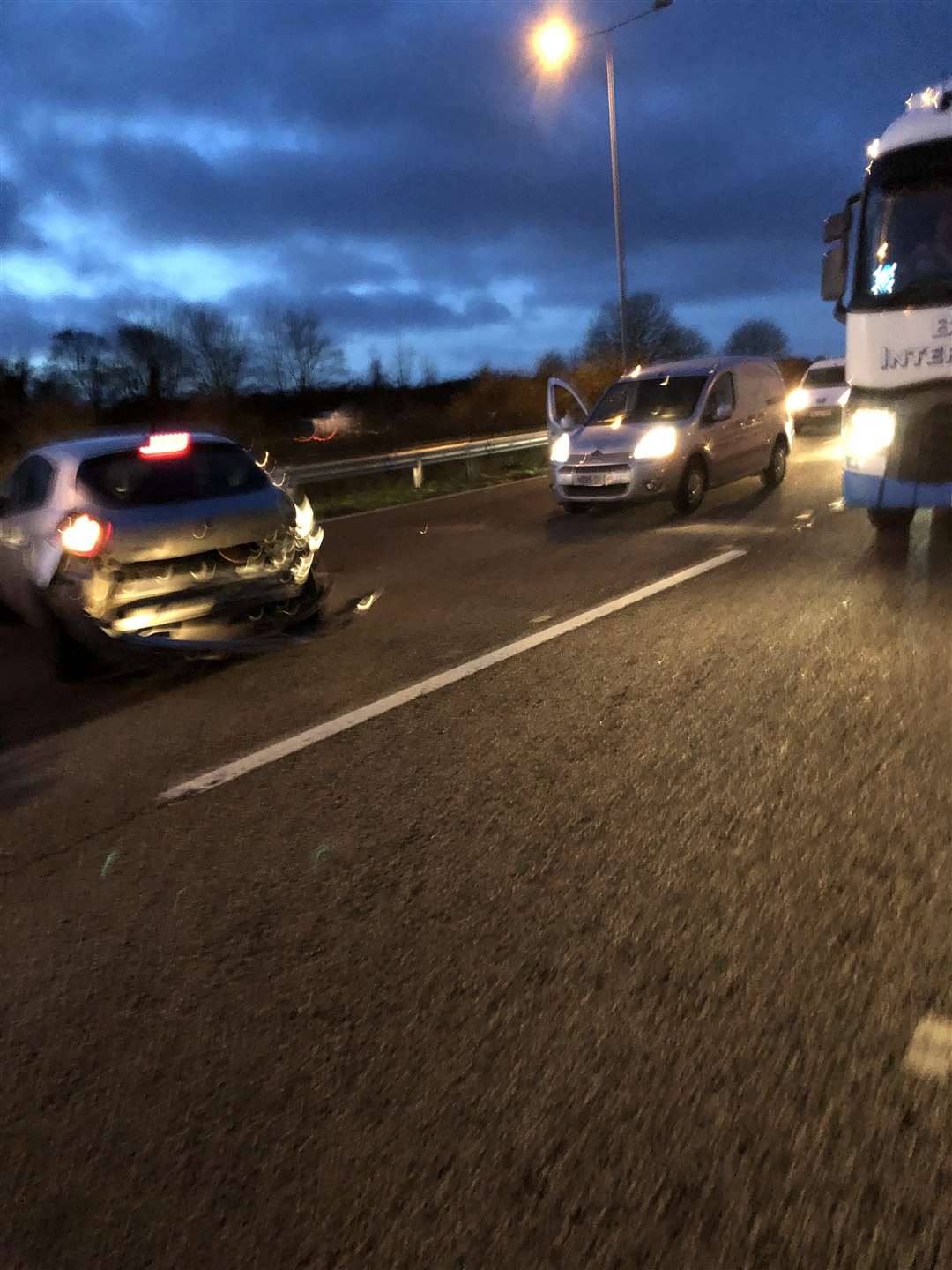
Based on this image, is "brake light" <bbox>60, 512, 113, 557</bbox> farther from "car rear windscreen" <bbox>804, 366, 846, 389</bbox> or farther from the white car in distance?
"car rear windscreen" <bbox>804, 366, 846, 389</bbox>

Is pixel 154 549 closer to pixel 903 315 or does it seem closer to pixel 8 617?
pixel 8 617

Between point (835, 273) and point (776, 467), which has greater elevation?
point (835, 273)

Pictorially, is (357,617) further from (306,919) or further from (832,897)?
(832,897)

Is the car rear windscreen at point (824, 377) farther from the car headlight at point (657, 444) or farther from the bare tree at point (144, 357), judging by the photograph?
the bare tree at point (144, 357)

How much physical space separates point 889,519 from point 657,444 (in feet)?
10.5

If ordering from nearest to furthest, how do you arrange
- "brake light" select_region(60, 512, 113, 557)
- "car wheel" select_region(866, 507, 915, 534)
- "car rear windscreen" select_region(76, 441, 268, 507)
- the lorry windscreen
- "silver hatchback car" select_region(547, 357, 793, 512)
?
"brake light" select_region(60, 512, 113, 557), "car rear windscreen" select_region(76, 441, 268, 507), the lorry windscreen, "car wheel" select_region(866, 507, 915, 534), "silver hatchback car" select_region(547, 357, 793, 512)

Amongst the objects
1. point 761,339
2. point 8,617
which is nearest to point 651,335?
point 761,339

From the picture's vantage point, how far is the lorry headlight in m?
8.20

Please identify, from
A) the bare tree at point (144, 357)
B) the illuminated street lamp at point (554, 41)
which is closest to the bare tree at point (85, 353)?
the bare tree at point (144, 357)

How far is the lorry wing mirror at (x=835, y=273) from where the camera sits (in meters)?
8.70

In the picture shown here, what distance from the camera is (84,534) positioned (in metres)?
6.16

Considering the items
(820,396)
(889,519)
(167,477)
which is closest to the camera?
(167,477)

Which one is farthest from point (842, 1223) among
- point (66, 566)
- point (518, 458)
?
point (518, 458)

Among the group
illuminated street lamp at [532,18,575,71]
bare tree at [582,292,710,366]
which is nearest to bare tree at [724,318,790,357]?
bare tree at [582,292,710,366]
